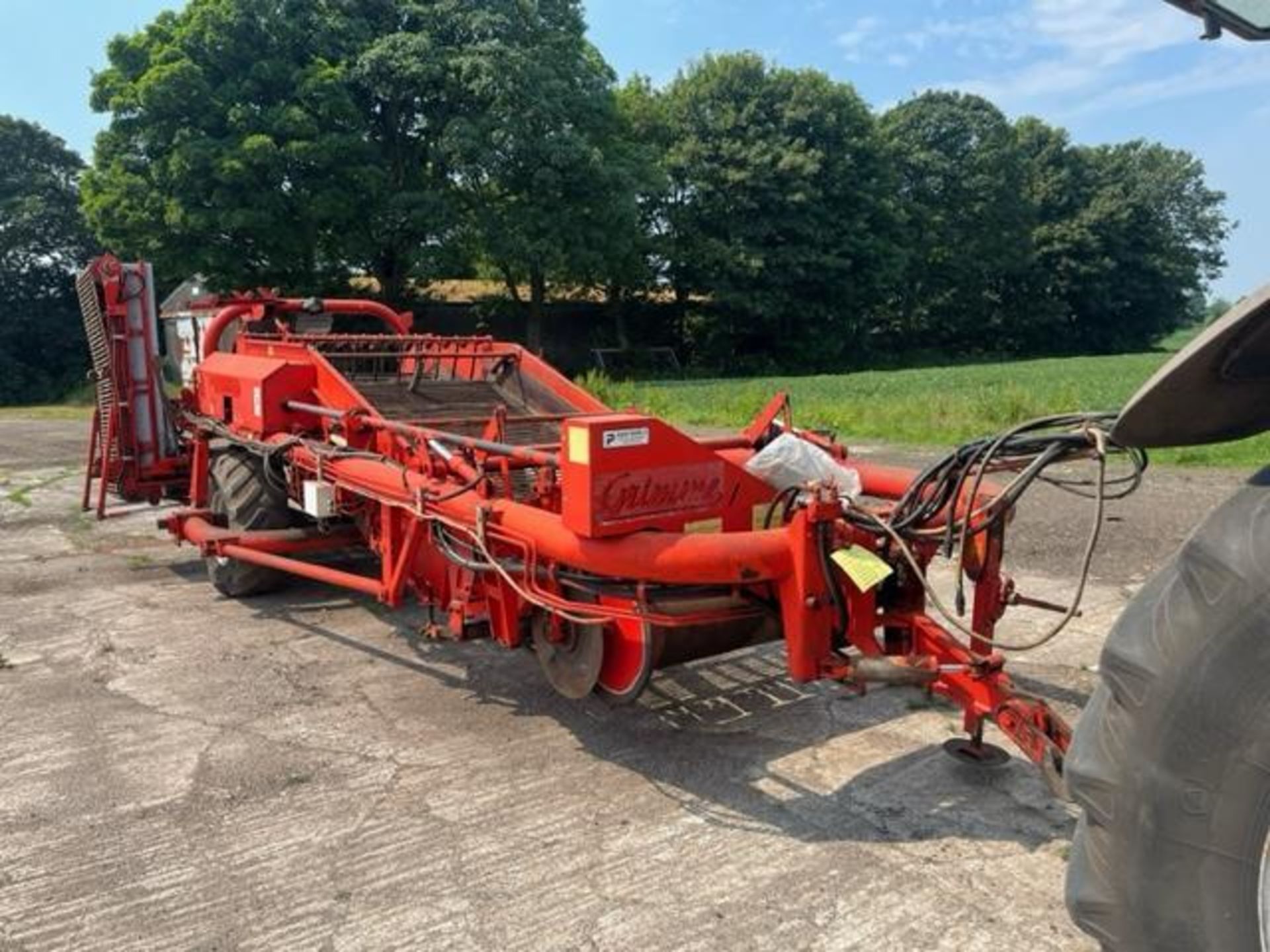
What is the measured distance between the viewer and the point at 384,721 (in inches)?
167

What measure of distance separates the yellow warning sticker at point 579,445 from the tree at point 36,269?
30522mm

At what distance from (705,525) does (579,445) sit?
2.05 ft

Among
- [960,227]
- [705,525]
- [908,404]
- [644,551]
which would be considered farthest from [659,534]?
[960,227]

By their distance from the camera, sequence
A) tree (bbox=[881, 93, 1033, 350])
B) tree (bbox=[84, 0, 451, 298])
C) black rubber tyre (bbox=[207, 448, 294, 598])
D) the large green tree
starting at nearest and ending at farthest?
black rubber tyre (bbox=[207, 448, 294, 598]) < tree (bbox=[84, 0, 451, 298]) < tree (bbox=[881, 93, 1033, 350]) < the large green tree

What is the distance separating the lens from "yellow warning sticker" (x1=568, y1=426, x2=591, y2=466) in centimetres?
331

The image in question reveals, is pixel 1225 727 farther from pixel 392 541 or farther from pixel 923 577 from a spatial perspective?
pixel 392 541

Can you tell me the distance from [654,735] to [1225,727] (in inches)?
101

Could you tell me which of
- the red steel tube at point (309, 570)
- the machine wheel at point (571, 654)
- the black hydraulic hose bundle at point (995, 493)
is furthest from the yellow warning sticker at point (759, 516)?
the red steel tube at point (309, 570)

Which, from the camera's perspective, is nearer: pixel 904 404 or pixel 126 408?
pixel 126 408

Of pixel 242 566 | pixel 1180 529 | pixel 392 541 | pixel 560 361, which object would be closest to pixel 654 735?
pixel 392 541

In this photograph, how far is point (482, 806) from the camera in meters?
3.48

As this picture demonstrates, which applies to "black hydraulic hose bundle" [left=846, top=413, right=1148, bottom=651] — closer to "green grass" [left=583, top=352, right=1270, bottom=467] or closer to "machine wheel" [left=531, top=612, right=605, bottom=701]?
"machine wheel" [left=531, top=612, right=605, bottom=701]

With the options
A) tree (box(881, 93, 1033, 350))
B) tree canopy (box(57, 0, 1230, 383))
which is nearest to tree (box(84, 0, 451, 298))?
tree canopy (box(57, 0, 1230, 383))

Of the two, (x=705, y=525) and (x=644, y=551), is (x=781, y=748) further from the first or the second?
(x=644, y=551)
